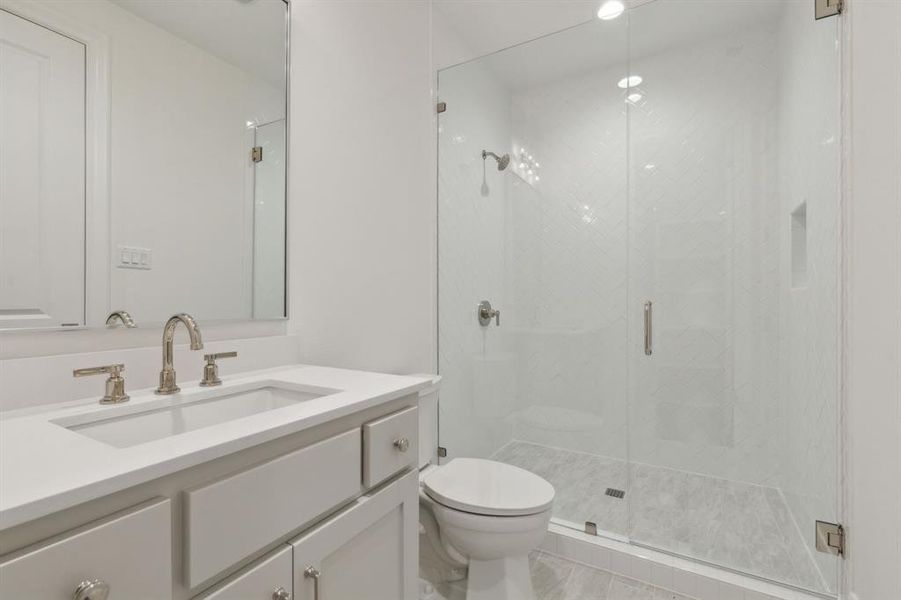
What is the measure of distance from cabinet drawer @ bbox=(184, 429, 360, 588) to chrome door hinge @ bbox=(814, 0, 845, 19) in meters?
2.01

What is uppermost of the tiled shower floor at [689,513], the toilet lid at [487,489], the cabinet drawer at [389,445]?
the cabinet drawer at [389,445]

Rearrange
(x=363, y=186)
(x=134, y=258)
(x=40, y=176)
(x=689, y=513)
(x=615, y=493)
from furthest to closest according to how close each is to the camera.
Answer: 1. (x=615, y=493)
2. (x=689, y=513)
3. (x=363, y=186)
4. (x=134, y=258)
5. (x=40, y=176)

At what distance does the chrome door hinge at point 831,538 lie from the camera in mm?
1385

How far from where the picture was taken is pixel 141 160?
3.43ft

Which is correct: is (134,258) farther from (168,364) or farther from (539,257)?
(539,257)

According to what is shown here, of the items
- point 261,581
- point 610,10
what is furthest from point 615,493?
point 610,10

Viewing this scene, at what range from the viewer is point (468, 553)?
54.2 inches

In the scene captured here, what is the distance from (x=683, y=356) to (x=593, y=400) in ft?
1.79

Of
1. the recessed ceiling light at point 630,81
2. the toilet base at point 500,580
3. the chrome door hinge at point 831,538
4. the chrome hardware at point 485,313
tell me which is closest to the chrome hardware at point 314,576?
the toilet base at point 500,580

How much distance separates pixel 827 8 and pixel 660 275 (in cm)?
115

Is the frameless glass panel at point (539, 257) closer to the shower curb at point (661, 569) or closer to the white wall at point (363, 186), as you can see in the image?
the white wall at point (363, 186)

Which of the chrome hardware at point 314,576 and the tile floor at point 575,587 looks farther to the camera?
the tile floor at point 575,587

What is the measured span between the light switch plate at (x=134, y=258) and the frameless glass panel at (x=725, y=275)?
193 cm

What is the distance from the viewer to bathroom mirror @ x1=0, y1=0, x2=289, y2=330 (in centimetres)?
87
